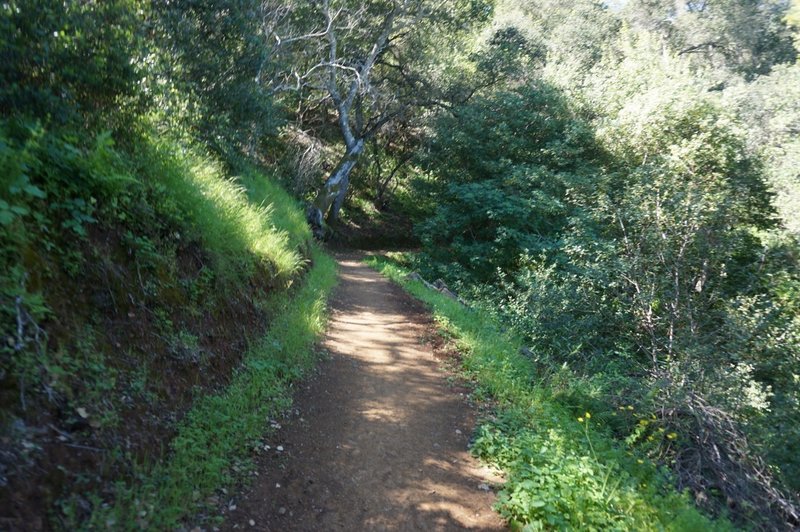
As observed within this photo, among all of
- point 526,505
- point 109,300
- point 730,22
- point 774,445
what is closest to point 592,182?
point 774,445

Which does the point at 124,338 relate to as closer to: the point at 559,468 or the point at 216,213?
the point at 216,213

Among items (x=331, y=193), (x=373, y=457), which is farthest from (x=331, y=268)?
(x=373, y=457)

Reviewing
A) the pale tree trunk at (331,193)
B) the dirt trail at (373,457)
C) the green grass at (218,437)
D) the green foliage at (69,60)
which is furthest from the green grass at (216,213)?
the pale tree trunk at (331,193)

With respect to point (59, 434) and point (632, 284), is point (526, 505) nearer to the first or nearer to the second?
point (59, 434)

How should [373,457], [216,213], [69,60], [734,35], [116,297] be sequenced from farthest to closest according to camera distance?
[734,35]
[216,213]
[373,457]
[69,60]
[116,297]

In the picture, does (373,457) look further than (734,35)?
No

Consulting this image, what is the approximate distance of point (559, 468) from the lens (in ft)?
13.7

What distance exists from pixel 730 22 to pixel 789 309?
70.3ft

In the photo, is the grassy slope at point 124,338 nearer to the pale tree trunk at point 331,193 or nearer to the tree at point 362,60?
the tree at point 362,60

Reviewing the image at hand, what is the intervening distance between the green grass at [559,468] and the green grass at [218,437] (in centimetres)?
208

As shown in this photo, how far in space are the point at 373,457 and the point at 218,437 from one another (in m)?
1.35

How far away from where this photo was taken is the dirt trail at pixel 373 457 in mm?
3791

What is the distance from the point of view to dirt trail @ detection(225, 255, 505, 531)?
3.79 meters

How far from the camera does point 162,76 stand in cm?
652
